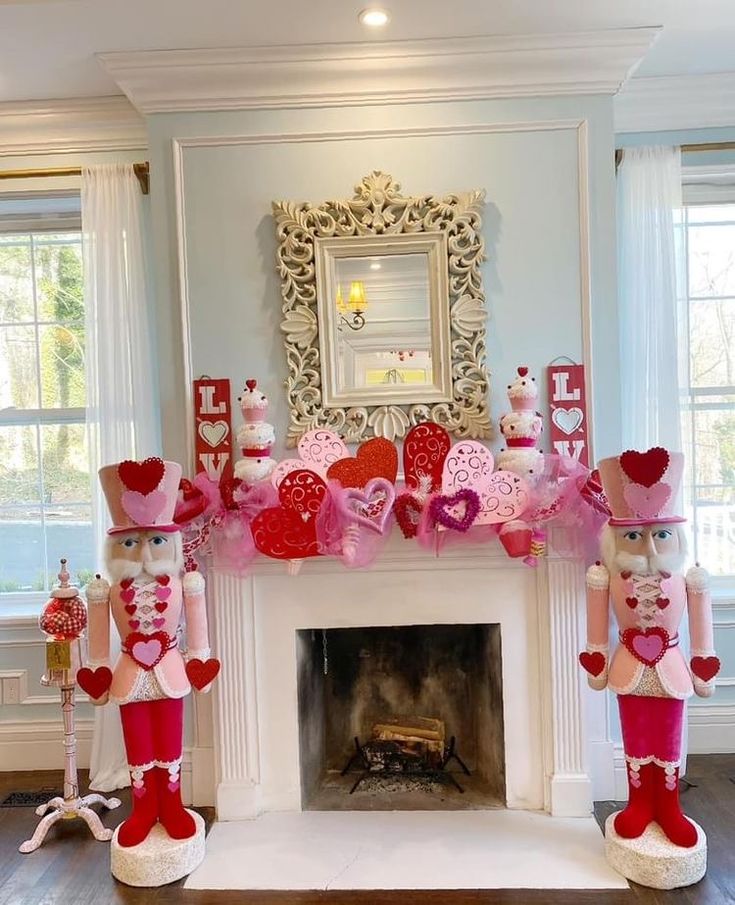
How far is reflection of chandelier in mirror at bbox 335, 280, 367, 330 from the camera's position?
2701mm

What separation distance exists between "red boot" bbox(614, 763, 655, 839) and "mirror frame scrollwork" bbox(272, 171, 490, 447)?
1.17 m

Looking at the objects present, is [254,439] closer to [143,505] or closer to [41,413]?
[143,505]

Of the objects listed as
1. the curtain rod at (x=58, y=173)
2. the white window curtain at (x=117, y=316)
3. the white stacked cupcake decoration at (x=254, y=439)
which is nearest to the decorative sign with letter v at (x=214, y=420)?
the white stacked cupcake decoration at (x=254, y=439)

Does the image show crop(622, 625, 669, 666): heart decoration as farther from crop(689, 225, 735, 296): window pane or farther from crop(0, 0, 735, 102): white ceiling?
crop(0, 0, 735, 102): white ceiling

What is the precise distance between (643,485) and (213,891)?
1.70 m

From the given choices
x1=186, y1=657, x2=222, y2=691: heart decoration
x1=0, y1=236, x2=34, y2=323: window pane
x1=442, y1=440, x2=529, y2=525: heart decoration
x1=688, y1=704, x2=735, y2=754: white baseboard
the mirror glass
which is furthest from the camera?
x1=0, y1=236, x2=34, y2=323: window pane

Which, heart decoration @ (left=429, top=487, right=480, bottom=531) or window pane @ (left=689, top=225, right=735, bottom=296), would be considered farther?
window pane @ (left=689, top=225, right=735, bottom=296)

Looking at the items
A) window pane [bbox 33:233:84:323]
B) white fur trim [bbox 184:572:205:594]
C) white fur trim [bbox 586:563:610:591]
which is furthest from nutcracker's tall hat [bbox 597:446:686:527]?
window pane [bbox 33:233:84:323]

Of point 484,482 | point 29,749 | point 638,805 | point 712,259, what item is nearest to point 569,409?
point 484,482

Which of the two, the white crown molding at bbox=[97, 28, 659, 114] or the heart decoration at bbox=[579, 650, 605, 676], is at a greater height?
the white crown molding at bbox=[97, 28, 659, 114]

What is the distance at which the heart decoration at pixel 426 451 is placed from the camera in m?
2.51

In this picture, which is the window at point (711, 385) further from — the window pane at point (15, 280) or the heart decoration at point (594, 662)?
the window pane at point (15, 280)

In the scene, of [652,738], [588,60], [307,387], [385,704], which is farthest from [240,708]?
[588,60]

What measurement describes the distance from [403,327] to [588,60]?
43.6 inches
